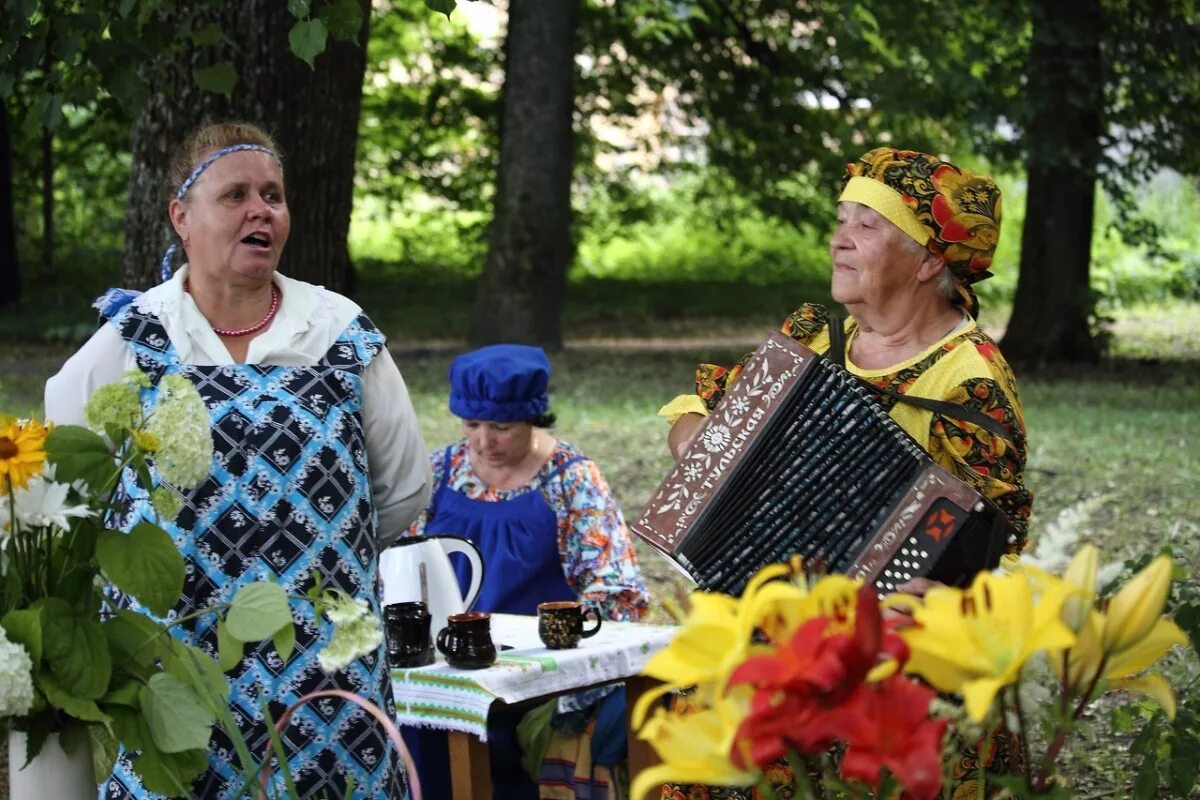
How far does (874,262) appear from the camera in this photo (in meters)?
3.07

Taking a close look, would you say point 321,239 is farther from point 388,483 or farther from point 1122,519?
point 1122,519

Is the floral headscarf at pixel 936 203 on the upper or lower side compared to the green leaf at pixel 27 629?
upper

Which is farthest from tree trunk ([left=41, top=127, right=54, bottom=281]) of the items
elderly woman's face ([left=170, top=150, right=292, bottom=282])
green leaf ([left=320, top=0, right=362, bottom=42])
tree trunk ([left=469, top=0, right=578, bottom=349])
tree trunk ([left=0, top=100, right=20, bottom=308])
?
elderly woman's face ([left=170, top=150, right=292, bottom=282])

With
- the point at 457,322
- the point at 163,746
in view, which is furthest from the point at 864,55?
the point at 163,746

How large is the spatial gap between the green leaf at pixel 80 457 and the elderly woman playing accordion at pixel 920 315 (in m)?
1.31

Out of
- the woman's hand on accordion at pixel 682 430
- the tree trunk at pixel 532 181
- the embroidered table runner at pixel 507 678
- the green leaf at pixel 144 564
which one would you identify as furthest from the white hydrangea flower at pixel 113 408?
the tree trunk at pixel 532 181

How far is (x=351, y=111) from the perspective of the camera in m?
5.76

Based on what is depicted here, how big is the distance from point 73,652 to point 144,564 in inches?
5.0

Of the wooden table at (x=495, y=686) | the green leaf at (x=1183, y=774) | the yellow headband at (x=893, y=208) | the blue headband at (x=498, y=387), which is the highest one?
the yellow headband at (x=893, y=208)

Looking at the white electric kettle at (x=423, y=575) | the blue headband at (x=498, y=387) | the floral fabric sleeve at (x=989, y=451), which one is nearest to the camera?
the floral fabric sleeve at (x=989, y=451)

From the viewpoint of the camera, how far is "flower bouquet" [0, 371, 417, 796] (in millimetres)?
1920

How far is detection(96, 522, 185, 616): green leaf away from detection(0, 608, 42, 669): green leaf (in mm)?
96

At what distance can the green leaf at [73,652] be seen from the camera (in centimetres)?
192

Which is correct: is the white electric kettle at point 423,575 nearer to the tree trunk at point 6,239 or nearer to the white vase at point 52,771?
the white vase at point 52,771
